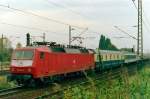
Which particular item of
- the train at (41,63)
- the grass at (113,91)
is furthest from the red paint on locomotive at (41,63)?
the grass at (113,91)

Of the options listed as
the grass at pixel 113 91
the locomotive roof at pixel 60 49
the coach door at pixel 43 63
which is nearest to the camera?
the grass at pixel 113 91

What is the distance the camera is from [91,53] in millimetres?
38781

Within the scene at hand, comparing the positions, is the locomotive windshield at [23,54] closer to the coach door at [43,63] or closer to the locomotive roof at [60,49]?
the locomotive roof at [60,49]

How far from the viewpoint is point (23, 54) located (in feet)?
81.7

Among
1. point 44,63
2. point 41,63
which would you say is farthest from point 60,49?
point 41,63

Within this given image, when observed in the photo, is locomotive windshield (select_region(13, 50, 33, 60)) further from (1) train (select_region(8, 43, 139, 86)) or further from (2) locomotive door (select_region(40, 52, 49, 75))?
(2) locomotive door (select_region(40, 52, 49, 75))

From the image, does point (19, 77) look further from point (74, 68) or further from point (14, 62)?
point (74, 68)

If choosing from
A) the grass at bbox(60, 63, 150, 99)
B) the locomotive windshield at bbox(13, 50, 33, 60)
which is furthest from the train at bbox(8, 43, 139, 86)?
the grass at bbox(60, 63, 150, 99)

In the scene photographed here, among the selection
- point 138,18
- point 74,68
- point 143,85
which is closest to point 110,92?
point 143,85

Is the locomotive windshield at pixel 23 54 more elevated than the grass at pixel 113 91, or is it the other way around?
the locomotive windshield at pixel 23 54

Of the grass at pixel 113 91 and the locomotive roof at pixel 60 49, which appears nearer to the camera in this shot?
the grass at pixel 113 91

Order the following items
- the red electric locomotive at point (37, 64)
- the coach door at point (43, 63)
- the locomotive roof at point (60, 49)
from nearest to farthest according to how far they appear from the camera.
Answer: the red electric locomotive at point (37, 64)
the coach door at point (43, 63)
the locomotive roof at point (60, 49)

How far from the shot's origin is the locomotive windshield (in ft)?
80.4

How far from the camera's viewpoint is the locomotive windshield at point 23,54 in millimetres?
24492
